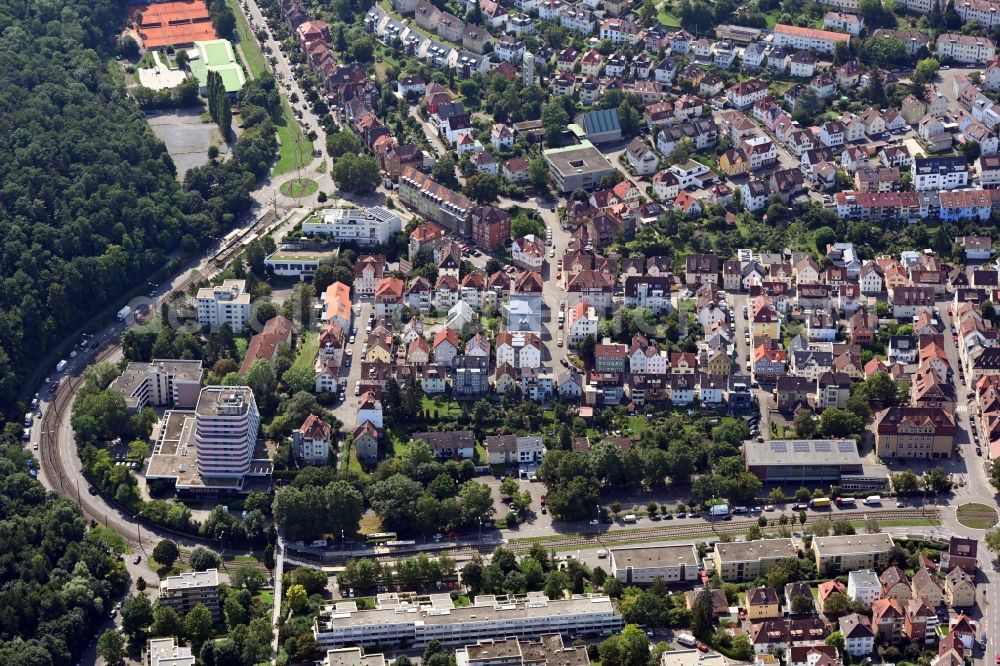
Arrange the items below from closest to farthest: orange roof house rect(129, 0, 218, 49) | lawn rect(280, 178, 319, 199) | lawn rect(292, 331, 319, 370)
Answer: lawn rect(292, 331, 319, 370), lawn rect(280, 178, 319, 199), orange roof house rect(129, 0, 218, 49)

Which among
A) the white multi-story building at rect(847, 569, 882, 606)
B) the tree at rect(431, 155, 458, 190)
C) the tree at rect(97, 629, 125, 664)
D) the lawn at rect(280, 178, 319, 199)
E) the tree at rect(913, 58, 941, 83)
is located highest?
the tree at rect(913, 58, 941, 83)

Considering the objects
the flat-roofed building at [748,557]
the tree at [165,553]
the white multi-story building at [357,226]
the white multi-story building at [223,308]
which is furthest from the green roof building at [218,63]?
the flat-roofed building at [748,557]

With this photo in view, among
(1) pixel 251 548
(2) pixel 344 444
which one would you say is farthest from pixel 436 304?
(1) pixel 251 548

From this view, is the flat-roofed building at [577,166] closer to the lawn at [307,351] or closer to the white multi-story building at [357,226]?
the white multi-story building at [357,226]

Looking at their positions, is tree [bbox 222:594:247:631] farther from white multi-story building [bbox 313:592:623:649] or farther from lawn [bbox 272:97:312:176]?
lawn [bbox 272:97:312:176]

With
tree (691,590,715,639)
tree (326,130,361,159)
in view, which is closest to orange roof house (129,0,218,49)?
tree (326,130,361,159)

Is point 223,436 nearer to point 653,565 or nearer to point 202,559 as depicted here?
point 202,559
